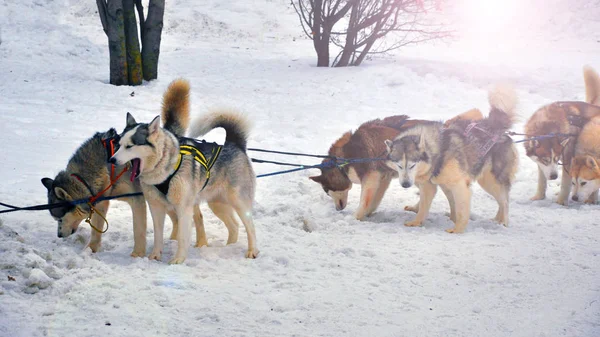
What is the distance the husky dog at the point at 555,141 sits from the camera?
6.78m

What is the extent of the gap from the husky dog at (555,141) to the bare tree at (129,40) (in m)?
7.11

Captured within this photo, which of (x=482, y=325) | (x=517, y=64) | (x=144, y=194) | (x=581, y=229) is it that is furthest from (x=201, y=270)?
(x=517, y=64)

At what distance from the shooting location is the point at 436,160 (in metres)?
5.53

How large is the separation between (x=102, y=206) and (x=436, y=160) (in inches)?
120

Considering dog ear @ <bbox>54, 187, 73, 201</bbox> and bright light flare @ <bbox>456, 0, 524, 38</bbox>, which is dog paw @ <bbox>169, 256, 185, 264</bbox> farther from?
bright light flare @ <bbox>456, 0, 524, 38</bbox>

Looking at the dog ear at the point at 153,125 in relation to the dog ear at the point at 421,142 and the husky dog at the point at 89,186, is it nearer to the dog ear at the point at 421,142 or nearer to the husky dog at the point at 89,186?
the husky dog at the point at 89,186

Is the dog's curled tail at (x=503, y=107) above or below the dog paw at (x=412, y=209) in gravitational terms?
above

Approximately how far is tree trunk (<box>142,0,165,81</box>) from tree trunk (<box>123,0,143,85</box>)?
1.08ft

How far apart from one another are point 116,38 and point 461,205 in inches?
288

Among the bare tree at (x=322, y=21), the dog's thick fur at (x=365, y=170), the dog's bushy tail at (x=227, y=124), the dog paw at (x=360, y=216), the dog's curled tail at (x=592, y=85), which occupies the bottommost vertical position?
the dog paw at (x=360, y=216)

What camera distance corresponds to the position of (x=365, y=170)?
6.17 m

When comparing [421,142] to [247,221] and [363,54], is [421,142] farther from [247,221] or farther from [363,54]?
[363,54]

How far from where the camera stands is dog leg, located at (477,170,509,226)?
5.89 meters

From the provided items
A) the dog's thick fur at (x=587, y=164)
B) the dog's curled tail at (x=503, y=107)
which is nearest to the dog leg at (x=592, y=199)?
the dog's thick fur at (x=587, y=164)
